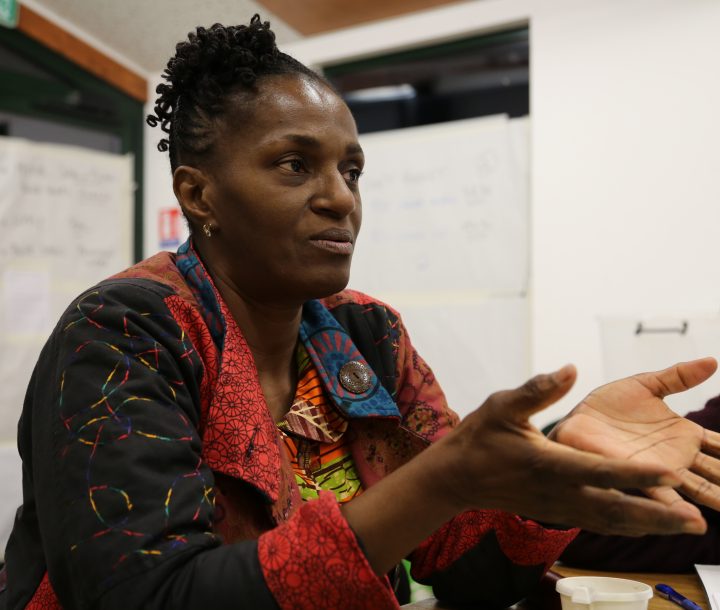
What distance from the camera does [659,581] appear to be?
3.54 ft

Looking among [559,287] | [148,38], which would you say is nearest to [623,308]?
[559,287]

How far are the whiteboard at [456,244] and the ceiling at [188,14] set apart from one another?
0.47m

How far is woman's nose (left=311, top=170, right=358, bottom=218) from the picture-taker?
110cm

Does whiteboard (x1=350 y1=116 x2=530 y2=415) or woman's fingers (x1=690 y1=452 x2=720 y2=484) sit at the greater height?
whiteboard (x1=350 y1=116 x2=530 y2=415)

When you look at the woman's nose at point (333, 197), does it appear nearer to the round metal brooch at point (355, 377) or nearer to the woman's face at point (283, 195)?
the woman's face at point (283, 195)

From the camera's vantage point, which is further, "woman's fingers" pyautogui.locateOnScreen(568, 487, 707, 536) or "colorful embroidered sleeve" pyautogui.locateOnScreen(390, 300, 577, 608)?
"colorful embroidered sleeve" pyautogui.locateOnScreen(390, 300, 577, 608)

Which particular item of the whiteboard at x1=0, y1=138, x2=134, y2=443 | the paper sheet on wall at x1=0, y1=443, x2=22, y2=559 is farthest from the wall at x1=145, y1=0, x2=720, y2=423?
the paper sheet on wall at x1=0, y1=443, x2=22, y2=559

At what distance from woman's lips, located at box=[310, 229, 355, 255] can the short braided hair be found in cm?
23

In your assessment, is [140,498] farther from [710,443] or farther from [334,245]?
[710,443]

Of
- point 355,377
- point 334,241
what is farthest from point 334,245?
point 355,377

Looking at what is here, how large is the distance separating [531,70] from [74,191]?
185 centimetres

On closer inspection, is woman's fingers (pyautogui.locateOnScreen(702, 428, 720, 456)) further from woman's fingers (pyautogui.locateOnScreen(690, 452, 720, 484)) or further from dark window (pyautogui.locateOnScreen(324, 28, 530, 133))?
dark window (pyautogui.locateOnScreen(324, 28, 530, 133))

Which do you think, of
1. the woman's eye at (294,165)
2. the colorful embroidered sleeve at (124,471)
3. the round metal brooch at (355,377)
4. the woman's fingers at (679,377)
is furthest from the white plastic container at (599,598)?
the woman's eye at (294,165)

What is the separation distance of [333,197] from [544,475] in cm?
60
